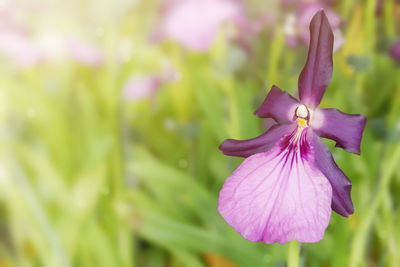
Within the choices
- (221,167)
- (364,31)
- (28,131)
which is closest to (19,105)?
(28,131)

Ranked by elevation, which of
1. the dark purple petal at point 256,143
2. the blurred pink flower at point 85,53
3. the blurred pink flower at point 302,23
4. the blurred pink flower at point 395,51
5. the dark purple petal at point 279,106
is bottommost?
the dark purple petal at point 256,143

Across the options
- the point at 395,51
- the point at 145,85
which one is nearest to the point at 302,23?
the point at 395,51

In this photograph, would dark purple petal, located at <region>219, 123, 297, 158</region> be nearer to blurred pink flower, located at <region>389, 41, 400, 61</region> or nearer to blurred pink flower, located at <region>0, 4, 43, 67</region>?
blurred pink flower, located at <region>389, 41, 400, 61</region>

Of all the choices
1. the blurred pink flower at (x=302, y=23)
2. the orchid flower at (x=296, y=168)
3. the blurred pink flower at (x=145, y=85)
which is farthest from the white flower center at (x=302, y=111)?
the blurred pink flower at (x=145, y=85)

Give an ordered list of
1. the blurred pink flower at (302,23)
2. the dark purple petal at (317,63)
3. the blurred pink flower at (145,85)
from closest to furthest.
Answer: the dark purple petal at (317,63)
the blurred pink flower at (302,23)
the blurred pink flower at (145,85)

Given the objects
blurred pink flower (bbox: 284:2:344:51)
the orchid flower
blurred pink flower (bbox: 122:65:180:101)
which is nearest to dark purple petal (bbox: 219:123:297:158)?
the orchid flower

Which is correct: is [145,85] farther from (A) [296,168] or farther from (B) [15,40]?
(A) [296,168]

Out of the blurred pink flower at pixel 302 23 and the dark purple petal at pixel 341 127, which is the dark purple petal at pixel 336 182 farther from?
the blurred pink flower at pixel 302 23
